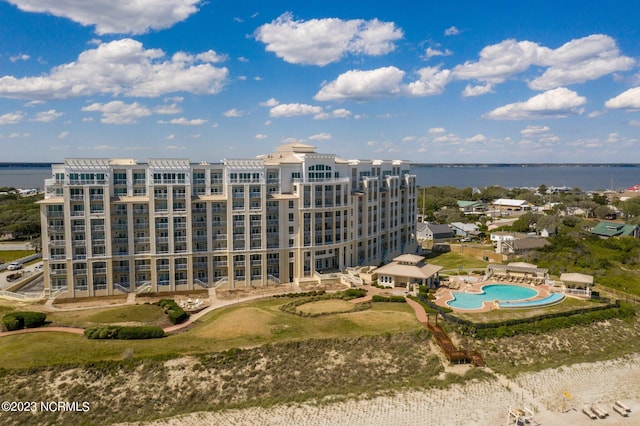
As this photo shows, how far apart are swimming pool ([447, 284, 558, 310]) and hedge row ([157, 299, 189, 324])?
1289 inches

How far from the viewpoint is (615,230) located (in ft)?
363

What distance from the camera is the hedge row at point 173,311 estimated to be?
53.6m

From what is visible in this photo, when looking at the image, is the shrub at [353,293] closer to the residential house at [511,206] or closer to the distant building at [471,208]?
the distant building at [471,208]

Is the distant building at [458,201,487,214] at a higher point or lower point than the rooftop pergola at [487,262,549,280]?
higher

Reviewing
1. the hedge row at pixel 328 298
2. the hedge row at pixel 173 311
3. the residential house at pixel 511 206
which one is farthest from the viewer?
the residential house at pixel 511 206

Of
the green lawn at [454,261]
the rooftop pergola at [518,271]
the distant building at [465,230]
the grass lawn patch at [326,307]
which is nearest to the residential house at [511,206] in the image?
the distant building at [465,230]

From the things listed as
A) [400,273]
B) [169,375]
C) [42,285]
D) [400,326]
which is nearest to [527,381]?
[400,326]

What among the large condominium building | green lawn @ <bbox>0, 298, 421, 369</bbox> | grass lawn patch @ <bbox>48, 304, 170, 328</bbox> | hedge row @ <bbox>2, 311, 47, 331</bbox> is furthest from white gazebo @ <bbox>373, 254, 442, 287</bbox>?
hedge row @ <bbox>2, 311, 47, 331</bbox>

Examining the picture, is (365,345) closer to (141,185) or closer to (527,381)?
(527,381)

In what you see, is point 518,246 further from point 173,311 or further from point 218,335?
point 173,311

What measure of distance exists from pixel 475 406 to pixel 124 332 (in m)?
34.2

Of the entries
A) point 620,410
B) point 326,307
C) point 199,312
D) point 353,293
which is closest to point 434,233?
point 353,293

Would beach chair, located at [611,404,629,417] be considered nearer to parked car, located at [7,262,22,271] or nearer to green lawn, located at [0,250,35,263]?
parked car, located at [7,262,22,271]

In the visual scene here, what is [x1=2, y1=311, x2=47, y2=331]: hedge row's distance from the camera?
1954 inches
